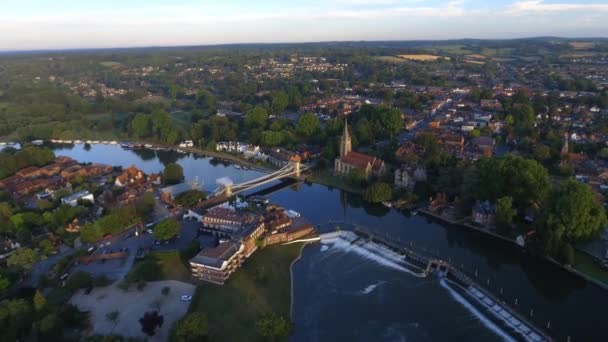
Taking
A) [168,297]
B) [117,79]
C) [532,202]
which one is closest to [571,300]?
[532,202]

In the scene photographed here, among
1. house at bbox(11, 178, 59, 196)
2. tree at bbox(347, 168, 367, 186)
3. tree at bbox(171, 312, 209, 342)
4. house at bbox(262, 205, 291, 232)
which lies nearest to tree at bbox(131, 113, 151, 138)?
house at bbox(11, 178, 59, 196)

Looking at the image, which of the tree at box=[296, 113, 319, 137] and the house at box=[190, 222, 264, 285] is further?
the tree at box=[296, 113, 319, 137]

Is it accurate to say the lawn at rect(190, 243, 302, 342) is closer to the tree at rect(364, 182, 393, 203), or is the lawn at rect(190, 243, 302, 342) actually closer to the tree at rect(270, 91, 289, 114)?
the tree at rect(364, 182, 393, 203)

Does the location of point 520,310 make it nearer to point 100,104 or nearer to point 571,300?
point 571,300

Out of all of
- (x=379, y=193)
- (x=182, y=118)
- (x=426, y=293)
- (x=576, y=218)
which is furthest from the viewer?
(x=182, y=118)

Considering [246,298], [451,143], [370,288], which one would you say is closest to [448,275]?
[370,288]

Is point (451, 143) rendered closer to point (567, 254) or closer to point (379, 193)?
point (379, 193)

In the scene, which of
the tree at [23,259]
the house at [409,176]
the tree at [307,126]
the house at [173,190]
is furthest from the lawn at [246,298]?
the tree at [307,126]
